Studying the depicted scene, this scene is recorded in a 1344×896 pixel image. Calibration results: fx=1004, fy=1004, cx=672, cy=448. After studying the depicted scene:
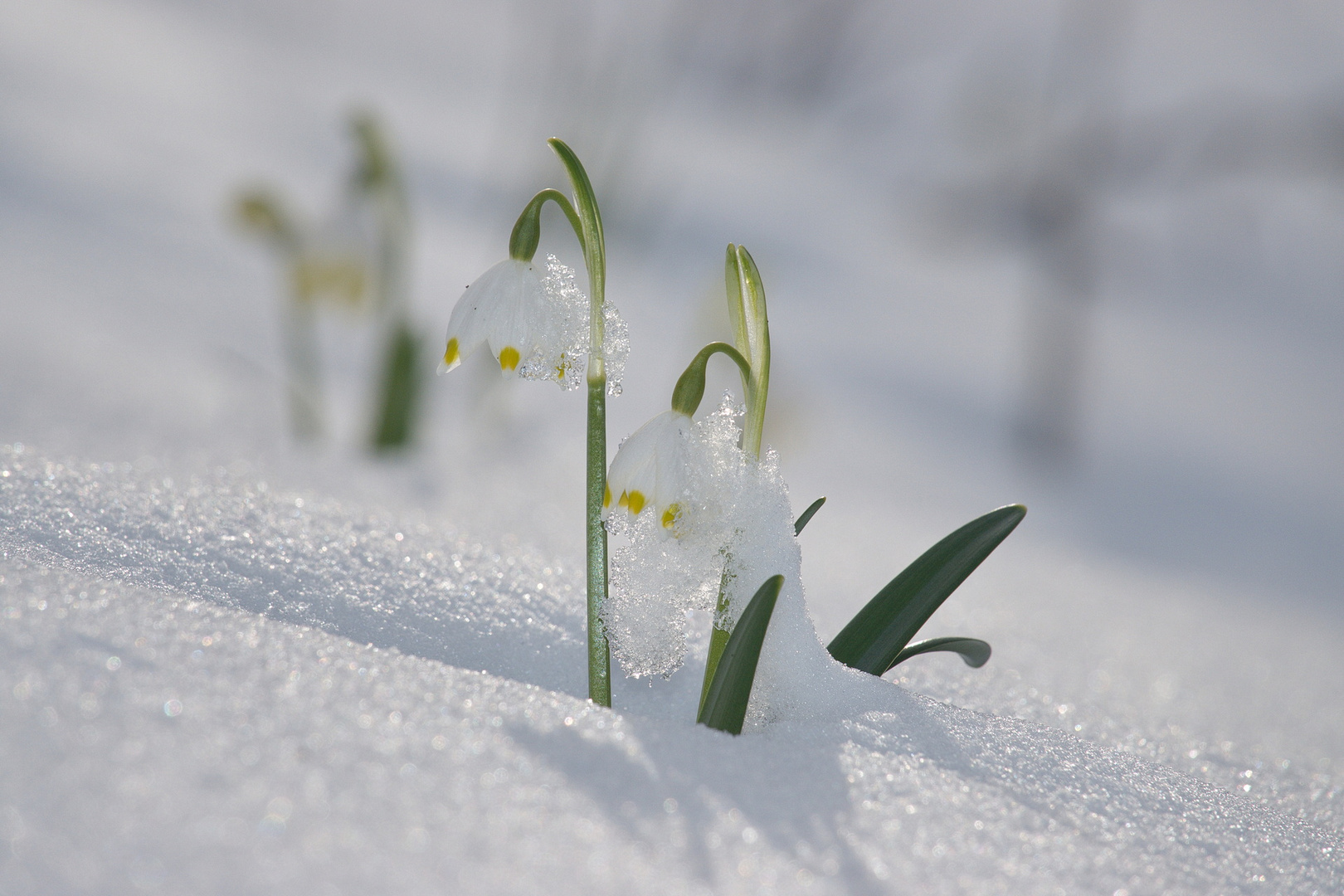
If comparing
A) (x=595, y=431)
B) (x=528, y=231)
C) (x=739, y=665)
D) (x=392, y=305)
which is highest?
(x=528, y=231)

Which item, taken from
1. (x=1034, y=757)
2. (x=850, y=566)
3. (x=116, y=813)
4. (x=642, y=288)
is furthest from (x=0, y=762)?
(x=642, y=288)

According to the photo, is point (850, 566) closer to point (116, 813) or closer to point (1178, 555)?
point (116, 813)

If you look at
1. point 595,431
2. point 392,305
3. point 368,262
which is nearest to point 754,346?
point 595,431

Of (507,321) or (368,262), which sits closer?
(507,321)

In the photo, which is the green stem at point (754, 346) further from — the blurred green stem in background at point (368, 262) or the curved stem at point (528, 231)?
the blurred green stem in background at point (368, 262)

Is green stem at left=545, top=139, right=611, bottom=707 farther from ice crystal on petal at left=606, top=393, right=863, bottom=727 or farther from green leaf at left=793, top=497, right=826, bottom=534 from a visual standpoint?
green leaf at left=793, top=497, right=826, bottom=534

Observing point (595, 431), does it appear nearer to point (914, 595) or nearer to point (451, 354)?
point (451, 354)

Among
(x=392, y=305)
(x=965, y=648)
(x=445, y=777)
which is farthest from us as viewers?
(x=392, y=305)

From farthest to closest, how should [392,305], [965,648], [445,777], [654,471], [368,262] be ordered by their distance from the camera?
[392,305] → [368,262] → [965,648] → [654,471] → [445,777]
